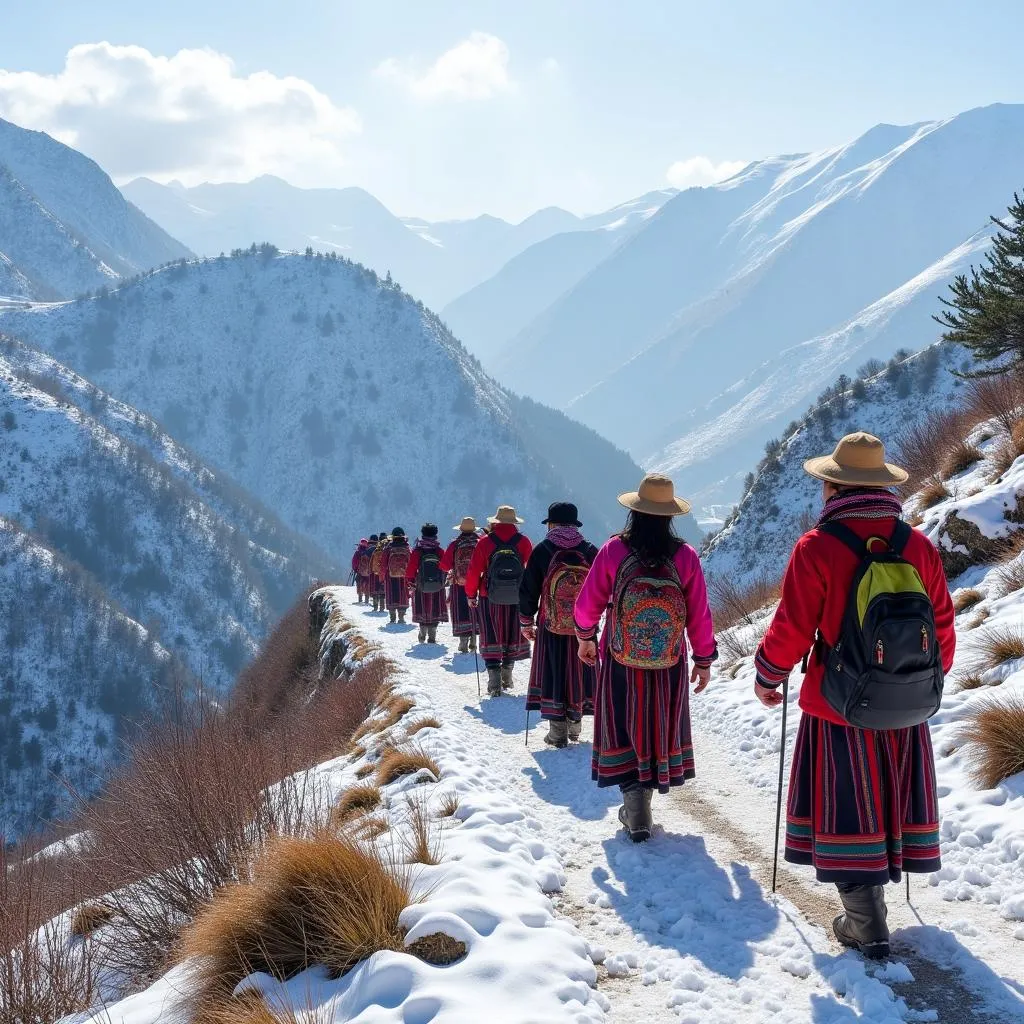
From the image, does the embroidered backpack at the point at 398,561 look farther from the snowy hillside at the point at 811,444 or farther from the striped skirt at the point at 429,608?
the snowy hillside at the point at 811,444

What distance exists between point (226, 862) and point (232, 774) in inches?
21.3

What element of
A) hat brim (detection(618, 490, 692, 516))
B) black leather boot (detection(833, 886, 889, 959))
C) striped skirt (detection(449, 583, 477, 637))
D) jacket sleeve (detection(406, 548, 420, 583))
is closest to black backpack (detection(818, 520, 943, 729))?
black leather boot (detection(833, 886, 889, 959))

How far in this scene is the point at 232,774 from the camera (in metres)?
5.32

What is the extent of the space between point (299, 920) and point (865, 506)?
3109 mm

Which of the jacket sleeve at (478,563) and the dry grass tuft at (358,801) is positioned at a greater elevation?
the jacket sleeve at (478,563)

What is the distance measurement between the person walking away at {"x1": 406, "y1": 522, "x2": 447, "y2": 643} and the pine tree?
10.6 meters

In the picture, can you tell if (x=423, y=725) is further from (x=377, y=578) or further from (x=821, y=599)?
(x=377, y=578)

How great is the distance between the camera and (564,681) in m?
8.67

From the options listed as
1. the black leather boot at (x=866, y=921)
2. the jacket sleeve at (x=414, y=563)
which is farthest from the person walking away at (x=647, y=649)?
the jacket sleeve at (x=414, y=563)

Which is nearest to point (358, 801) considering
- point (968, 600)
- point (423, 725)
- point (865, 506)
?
point (423, 725)

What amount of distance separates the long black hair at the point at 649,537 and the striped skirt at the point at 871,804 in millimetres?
1816

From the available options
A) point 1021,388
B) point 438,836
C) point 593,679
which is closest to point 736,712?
point 593,679

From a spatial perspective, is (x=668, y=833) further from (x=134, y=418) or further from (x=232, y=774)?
(x=134, y=418)

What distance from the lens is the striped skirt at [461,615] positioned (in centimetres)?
1630
